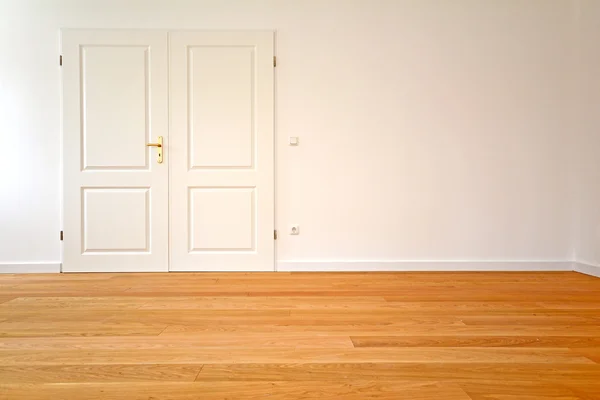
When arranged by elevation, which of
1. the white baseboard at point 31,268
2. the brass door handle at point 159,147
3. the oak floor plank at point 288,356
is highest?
the brass door handle at point 159,147

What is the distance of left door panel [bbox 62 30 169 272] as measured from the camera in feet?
12.1

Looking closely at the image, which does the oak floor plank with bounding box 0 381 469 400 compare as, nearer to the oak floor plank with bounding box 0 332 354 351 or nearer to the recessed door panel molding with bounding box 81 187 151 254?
the oak floor plank with bounding box 0 332 354 351

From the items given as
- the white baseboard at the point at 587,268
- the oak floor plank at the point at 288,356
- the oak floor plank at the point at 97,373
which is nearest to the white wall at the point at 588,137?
the white baseboard at the point at 587,268

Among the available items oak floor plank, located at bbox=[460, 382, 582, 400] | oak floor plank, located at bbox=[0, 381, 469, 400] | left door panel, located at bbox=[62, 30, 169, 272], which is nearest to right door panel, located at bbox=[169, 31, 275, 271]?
left door panel, located at bbox=[62, 30, 169, 272]

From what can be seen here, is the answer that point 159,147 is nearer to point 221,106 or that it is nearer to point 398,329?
point 221,106

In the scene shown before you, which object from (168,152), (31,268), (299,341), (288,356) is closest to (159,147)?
(168,152)

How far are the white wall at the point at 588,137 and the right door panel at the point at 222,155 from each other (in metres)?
2.84

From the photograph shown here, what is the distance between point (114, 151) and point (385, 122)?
248 centimetres

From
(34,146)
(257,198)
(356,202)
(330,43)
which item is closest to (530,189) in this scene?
(356,202)

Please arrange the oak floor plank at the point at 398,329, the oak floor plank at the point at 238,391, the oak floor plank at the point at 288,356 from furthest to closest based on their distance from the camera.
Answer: the oak floor plank at the point at 398,329 < the oak floor plank at the point at 288,356 < the oak floor plank at the point at 238,391

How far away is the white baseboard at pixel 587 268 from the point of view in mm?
3541

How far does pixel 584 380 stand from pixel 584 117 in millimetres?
3096

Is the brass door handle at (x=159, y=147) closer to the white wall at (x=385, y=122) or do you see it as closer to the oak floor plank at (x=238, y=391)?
the white wall at (x=385, y=122)

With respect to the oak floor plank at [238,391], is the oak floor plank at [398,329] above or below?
below
